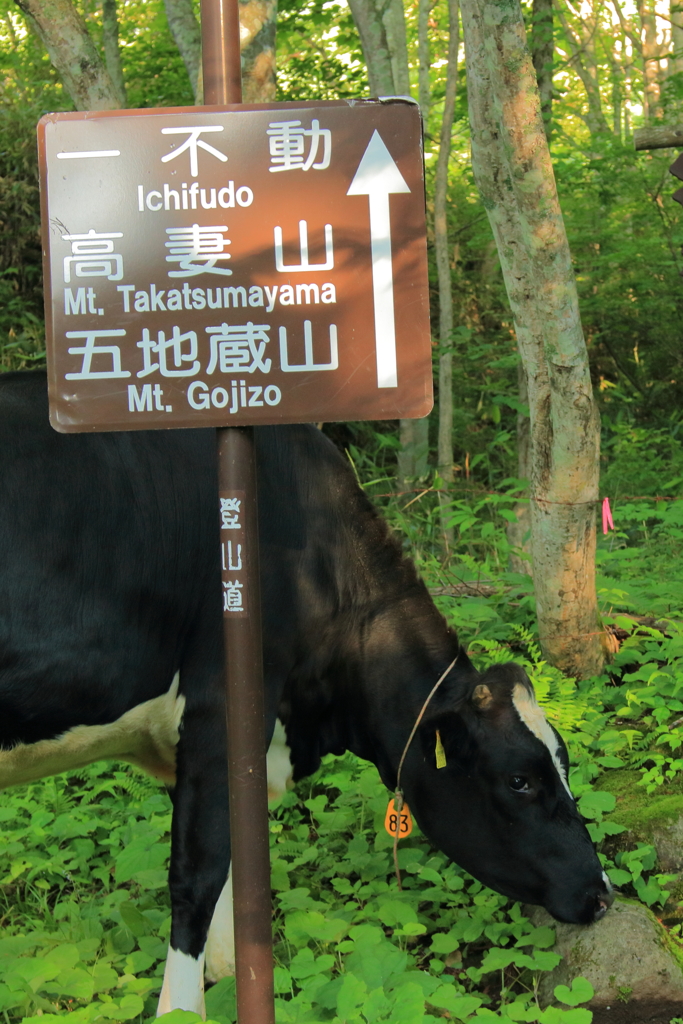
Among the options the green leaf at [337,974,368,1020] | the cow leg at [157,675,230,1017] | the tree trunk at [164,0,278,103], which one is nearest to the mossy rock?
the green leaf at [337,974,368,1020]

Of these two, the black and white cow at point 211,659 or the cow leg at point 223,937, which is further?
the cow leg at point 223,937

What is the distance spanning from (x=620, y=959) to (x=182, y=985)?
1.44 m

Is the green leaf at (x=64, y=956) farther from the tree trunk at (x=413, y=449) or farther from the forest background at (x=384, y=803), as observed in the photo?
the tree trunk at (x=413, y=449)

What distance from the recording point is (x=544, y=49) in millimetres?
8016

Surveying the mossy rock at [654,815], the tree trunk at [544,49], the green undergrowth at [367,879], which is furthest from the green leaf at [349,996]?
the tree trunk at [544,49]

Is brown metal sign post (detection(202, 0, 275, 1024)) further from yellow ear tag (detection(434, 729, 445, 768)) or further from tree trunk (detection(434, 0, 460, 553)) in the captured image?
tree trunk (detection(434, 0, 460, 553))

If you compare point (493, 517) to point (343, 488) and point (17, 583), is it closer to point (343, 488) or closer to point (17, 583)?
point (343, 488)

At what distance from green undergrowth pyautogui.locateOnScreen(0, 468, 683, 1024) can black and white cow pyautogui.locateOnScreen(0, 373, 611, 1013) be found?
0.30 meters

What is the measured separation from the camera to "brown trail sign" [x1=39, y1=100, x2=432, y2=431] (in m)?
2.11

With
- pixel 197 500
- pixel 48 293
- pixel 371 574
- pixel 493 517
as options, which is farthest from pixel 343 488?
pixel 493 517

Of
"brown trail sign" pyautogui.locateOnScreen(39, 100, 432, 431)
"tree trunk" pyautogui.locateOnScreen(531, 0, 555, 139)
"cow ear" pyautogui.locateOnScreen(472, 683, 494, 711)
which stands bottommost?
"cow ear" pyautogui.locateOnScreen(472, 683, 494, 711)

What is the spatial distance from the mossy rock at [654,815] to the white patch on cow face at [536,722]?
26.9 inches

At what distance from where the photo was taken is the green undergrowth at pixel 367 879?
305 centimetres

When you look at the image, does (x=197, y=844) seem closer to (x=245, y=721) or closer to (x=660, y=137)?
(x=245, y=721)
